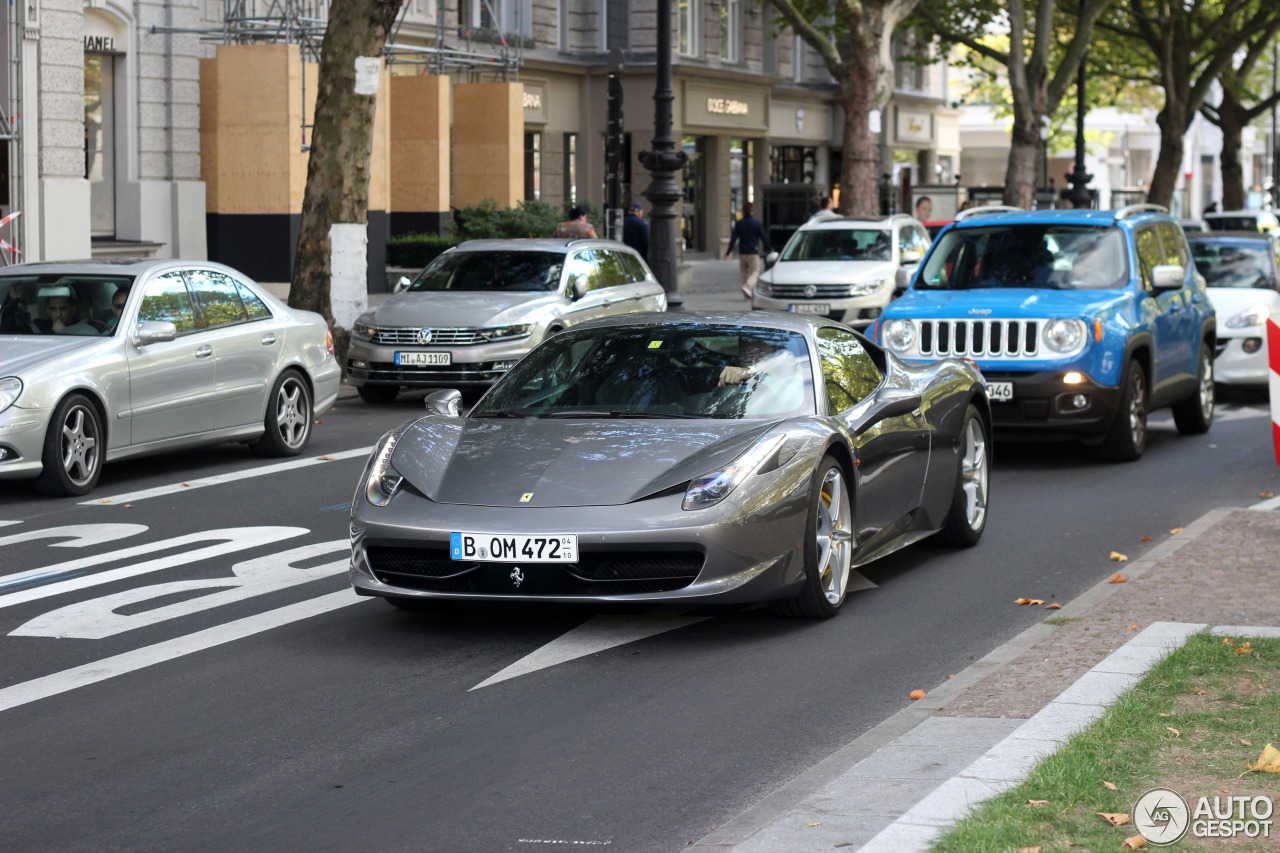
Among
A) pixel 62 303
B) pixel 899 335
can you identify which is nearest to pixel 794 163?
pixel 899 335

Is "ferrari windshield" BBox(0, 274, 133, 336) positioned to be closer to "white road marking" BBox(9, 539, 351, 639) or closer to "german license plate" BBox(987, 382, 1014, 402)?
"white road marking" BBox(9, 539, 351, 639)

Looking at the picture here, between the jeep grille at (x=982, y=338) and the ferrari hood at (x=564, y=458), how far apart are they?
590cm

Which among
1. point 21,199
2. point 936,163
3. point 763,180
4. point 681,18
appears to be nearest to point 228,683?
point 21,199

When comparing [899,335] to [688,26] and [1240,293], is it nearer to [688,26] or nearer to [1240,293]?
[1240,293]

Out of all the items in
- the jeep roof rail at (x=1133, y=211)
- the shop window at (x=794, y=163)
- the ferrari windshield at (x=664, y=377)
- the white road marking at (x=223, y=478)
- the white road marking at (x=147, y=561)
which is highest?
the shop window at (x=794, y=163)

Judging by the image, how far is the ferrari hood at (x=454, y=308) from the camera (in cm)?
1683

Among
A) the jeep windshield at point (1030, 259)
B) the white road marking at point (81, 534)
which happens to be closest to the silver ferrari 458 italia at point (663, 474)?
the white road marking at point (81, 534)

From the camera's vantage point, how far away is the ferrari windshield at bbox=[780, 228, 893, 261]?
25.5 metres

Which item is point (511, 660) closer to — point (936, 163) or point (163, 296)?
point (163, 296)

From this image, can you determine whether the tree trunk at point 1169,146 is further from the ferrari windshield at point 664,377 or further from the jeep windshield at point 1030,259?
the ferrari windshield at point 664,377

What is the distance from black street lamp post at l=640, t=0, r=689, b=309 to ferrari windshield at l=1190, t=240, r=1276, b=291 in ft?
24.1

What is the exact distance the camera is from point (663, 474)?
7.04 m

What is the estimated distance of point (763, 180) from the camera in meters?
53.3

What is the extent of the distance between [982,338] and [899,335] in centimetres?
63
